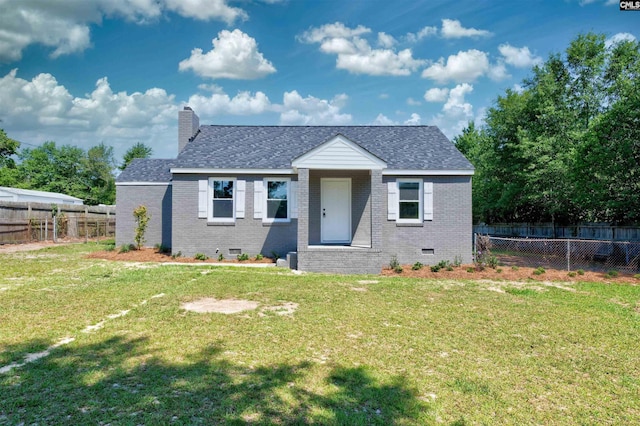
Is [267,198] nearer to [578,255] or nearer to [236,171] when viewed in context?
[236,171]

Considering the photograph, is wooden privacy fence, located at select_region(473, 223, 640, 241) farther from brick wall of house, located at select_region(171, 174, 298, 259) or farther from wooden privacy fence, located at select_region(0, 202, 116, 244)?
wooden privacy fence, located at select_region(0, 202, 116, 244)

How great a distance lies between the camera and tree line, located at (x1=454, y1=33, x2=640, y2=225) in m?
14.2

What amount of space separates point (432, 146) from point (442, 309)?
961 centimetres

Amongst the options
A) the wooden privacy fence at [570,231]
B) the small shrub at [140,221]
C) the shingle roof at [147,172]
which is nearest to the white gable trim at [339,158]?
the small shrub at [140,221]

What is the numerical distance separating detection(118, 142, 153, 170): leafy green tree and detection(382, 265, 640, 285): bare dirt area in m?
51.2

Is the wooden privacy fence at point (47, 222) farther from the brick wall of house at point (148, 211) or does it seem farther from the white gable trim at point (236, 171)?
the white gable trim at point (236, 171)

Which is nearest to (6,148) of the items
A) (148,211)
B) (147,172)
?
(147,172)

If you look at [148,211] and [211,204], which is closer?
[211,204]

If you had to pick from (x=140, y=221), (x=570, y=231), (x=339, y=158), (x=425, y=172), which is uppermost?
(x=339, y=158)

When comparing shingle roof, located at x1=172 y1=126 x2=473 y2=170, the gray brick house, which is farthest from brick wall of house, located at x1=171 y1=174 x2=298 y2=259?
shingle roof, located at x1=172 y1=126 x2=473 y2=170

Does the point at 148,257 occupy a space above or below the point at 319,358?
above

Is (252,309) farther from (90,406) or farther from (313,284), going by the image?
(90,406)

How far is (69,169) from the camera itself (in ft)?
165

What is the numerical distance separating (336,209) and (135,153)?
48.8 m
